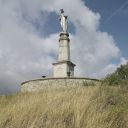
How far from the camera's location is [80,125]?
5.96 m

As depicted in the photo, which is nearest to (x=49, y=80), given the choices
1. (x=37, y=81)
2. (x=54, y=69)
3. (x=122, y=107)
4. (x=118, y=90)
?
(x=37, y=81)

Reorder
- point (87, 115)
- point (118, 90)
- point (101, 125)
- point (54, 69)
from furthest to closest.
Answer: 1. point (54, 69)
2. point (118, 90)
3. point (87, 115)
4. point (101, 125)

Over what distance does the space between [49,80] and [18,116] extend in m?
23.2

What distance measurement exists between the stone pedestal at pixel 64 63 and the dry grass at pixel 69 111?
2581 centimetres

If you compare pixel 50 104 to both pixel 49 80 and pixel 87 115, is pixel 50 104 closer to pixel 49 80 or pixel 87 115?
pixel 87 115

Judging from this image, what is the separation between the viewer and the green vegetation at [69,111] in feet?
19.9

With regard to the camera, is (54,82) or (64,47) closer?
(54,82)

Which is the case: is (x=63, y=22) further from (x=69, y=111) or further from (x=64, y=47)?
(x=69, y=111)

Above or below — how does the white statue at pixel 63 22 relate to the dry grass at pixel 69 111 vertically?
above

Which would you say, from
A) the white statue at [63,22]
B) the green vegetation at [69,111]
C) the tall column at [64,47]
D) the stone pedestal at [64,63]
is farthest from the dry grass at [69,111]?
the white statue at [63,22]

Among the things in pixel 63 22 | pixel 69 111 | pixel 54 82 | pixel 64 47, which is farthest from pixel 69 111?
pixel 63 22

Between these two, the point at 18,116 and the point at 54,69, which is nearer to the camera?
the point at 18,116

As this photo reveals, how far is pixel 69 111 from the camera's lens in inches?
259

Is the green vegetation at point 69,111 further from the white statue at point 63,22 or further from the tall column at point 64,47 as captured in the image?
the white statue at point 63,22
